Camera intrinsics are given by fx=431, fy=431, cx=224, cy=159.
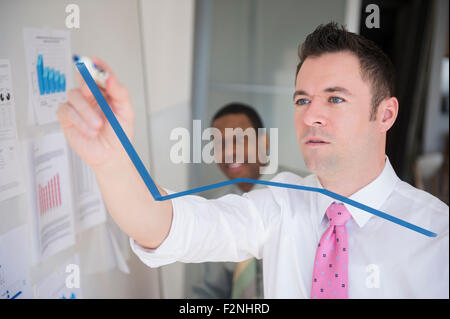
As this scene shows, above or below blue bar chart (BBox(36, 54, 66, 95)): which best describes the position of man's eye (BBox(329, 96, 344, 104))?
below

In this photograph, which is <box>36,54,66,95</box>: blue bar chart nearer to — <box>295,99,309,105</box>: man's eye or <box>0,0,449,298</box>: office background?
<box>0,0,449,298</box>: office background

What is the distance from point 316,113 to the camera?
49cm

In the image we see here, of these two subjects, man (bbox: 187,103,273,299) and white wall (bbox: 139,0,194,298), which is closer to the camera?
white wall (bbox: 139,0,194,298)

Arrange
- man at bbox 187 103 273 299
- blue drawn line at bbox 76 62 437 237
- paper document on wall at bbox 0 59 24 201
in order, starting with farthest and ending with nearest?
man at bbox 187 103 273 299, paper document on wall at bbox 0 59 24 201, blue drawn line at bbox 76 62 437 237

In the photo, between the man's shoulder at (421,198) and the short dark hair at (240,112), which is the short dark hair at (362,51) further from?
the short dark hair at (240,112)

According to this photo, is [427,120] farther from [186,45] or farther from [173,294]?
[173,294]

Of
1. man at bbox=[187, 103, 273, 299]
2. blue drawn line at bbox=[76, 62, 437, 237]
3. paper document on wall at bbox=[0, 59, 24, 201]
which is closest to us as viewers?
blue drawn line at bbox=[76, 62, 437, 237]

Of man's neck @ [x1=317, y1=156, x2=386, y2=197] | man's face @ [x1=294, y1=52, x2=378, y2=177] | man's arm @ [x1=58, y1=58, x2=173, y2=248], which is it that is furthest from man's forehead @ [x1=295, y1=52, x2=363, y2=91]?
man's arm @ [x1=58, y1=58, x2=173, y2=248]

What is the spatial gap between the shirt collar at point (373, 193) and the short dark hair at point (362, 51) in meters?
0.09

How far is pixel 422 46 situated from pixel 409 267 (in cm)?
58

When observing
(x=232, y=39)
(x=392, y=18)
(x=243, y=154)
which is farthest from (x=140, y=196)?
(x=232, y=39)

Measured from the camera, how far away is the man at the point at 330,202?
0.48 m

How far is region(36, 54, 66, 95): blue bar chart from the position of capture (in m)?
0.60

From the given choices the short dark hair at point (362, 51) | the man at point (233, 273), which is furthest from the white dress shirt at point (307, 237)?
the man at point (233, 273)
